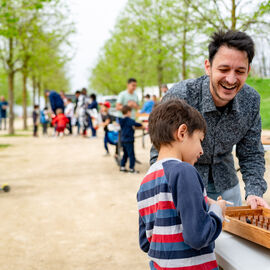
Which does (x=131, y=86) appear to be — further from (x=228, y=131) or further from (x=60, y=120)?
(x=60, y=120)

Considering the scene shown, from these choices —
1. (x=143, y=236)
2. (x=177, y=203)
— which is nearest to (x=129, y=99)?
(x=143, y=236)

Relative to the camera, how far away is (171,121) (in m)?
1.76

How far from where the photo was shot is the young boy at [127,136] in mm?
9016

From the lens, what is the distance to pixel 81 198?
6633mm

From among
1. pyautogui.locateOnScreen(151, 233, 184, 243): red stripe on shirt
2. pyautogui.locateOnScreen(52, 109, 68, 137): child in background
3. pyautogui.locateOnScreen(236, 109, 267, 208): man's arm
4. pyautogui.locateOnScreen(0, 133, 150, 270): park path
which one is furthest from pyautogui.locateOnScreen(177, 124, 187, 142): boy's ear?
pyautogui.locateOnScreen(52, 109, 68, 137): child in background

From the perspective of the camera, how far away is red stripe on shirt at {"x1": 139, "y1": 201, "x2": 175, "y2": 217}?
1664mm

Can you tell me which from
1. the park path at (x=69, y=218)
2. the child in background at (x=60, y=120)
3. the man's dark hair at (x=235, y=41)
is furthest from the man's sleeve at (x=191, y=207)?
the child in background at (x=60, y=120)

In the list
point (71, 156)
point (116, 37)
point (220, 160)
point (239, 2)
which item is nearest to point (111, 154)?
point (71, 156)

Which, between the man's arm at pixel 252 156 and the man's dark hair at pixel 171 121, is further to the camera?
the man's arm at pixel 252 156

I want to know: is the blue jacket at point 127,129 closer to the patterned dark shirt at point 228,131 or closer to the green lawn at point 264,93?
the green lawn at point 264,93

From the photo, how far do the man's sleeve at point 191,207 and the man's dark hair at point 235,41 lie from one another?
0.81 metres

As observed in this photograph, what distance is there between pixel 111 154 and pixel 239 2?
214 inches

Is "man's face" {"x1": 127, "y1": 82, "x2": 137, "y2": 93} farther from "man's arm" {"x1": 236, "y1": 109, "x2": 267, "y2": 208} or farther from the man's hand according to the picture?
the man's hand

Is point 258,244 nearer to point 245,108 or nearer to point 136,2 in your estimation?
point 245,108
